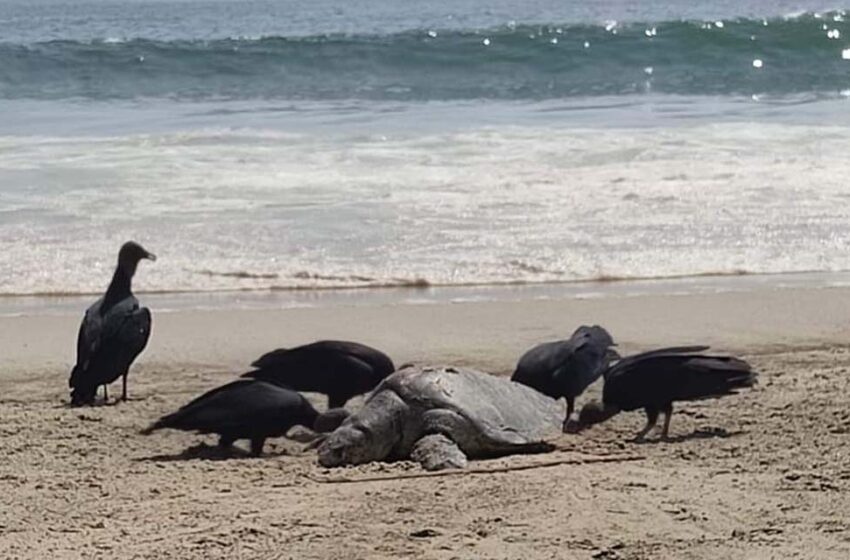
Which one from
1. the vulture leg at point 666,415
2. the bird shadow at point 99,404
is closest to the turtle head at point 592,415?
the vulture leg at point 666,415

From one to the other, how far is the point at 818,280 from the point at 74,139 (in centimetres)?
833

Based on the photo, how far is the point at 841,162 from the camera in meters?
11.1

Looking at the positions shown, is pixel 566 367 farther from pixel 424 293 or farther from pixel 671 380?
pixel 424 293

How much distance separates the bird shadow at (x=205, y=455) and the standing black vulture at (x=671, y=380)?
107cm

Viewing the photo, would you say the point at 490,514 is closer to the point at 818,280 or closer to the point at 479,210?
the point at 818,280

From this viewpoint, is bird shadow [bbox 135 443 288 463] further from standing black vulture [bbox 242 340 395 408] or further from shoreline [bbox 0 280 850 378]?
shoreline [bbox 0 280 850 378]

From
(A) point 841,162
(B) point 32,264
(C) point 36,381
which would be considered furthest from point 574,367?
(A) point 841,162

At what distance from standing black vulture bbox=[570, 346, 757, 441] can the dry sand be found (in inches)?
4.8

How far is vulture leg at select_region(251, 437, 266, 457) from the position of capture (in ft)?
15.4

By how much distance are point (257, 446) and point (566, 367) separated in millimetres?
1008

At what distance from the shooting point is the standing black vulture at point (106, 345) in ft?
17.5

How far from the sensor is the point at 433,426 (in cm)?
446

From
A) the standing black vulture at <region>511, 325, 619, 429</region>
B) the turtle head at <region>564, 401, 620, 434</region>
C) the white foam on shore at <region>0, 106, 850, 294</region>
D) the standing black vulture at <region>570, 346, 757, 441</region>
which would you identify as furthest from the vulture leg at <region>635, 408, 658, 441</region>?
the white foam on shore at <region>0, 106, 850, 294</region>

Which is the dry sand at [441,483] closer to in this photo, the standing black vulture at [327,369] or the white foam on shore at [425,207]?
the standing black vulture at [327,369]
